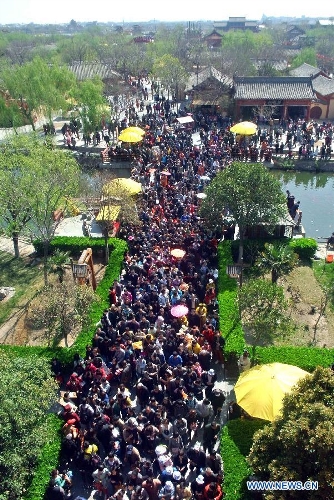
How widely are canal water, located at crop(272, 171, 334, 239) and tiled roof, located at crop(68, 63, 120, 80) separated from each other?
27.8m

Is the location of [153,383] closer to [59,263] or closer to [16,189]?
[59,263]

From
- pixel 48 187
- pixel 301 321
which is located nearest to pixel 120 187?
pixel 48 187

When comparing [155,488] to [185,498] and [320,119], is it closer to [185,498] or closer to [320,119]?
[185,498]

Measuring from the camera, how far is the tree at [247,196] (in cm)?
1742

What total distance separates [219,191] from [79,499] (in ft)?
38.3

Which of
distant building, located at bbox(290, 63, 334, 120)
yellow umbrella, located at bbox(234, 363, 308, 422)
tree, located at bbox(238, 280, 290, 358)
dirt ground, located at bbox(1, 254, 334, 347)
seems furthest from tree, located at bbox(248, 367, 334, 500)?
distant building, located at bbox(290, 63, 334, 120)

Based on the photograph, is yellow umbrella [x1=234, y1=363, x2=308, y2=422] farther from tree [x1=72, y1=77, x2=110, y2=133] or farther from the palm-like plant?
tree [x1=72, y1=77, x2=110, y2=133]

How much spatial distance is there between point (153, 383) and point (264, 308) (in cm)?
393

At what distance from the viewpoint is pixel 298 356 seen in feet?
44.5

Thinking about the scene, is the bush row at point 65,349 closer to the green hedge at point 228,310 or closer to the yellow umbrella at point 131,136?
the green hedge at point 228,310

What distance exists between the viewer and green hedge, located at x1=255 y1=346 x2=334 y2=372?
13281mm

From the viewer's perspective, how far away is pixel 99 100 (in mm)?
34250

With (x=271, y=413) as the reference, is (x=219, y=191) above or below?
above

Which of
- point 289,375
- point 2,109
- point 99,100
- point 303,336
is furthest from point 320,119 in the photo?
point 289,375
